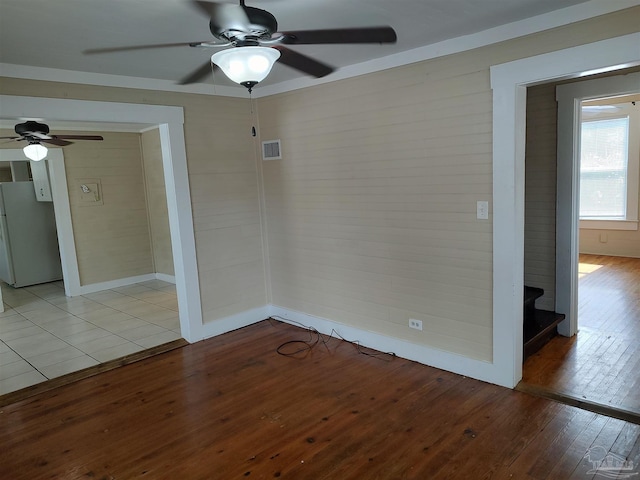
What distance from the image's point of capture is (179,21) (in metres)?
2.42

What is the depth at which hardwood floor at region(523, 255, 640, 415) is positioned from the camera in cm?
298

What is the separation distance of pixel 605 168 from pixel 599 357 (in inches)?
210

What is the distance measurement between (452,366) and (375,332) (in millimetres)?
770

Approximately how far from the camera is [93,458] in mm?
2570

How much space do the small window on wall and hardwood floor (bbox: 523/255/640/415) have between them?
2.49 meters

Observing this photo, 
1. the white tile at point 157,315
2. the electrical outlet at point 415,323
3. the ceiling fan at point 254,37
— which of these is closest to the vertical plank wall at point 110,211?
the white tile at point 157,315

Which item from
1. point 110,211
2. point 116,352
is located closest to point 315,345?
point 116,352

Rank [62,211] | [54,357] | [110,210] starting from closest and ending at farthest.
→ [54,357] → [62,211] → [110,210]

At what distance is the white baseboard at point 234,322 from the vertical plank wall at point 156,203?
102 inches

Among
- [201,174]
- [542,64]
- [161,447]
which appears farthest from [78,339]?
[542,64]

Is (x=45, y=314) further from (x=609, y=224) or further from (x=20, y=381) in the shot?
(x=609, y=224)

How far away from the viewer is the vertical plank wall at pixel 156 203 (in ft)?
22.1

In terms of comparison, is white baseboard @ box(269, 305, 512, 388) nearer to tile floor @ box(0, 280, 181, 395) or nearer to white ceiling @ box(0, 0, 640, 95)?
tile floor @ box(0, 280, 181, 395)

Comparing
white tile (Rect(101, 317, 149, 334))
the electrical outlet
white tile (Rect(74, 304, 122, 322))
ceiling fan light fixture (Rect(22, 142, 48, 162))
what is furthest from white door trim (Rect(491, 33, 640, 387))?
ceiling fan light fixture (Rect(22, 142, 48, 162))
